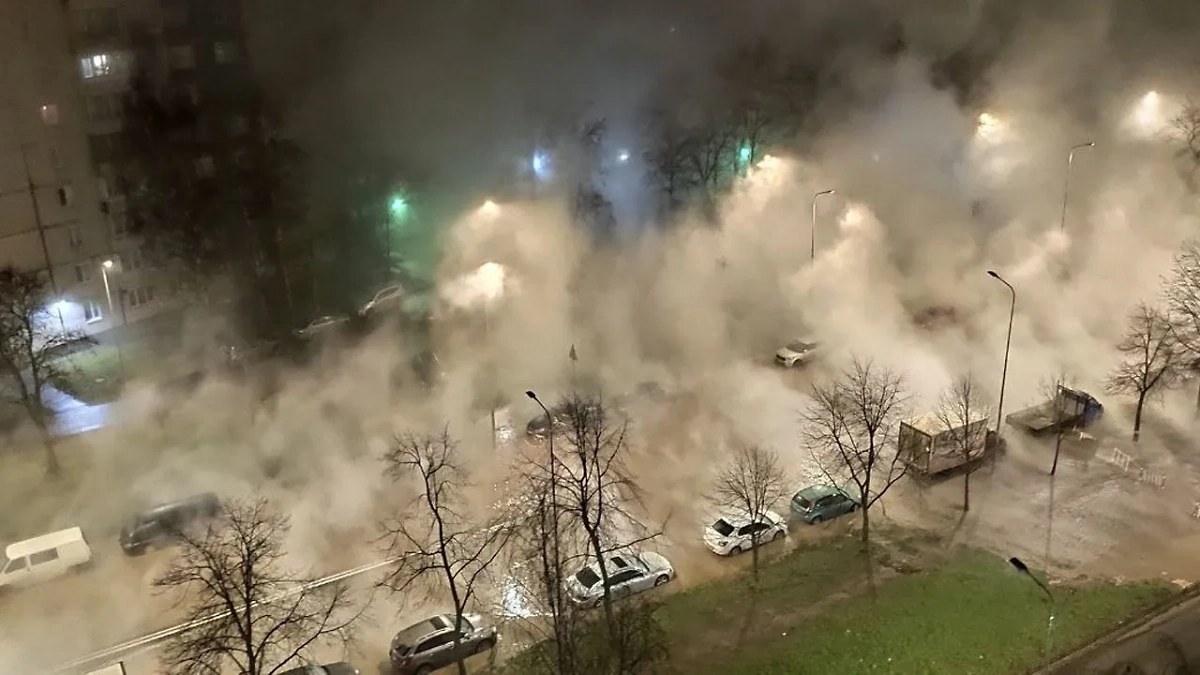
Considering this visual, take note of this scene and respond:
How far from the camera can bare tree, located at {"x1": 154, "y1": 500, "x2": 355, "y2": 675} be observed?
24.7ft

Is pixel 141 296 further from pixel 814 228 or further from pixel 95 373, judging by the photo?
pixel 814 228

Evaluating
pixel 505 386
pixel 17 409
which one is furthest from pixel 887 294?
pixel 17 409

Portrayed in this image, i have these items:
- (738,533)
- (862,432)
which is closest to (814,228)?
(862,432)

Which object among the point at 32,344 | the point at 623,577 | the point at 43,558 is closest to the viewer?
the point at 623,577

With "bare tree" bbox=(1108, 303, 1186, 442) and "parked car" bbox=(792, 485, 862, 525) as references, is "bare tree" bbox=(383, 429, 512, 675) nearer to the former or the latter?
"parked car" bbox=(792, 485, 862, 525)

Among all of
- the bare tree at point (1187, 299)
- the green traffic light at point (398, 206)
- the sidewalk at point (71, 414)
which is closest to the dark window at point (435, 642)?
the sidewalk at point (71, 414)

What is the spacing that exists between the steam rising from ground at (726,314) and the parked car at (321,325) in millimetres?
272

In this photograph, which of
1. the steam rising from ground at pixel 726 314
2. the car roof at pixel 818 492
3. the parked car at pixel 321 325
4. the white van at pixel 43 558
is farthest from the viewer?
the parked car at pixel 321 325

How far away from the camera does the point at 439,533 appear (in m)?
8.60

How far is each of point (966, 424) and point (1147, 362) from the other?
9.31ft

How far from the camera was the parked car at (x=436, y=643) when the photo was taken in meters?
8.17

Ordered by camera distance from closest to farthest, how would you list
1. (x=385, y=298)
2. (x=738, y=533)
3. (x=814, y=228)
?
(x=738, y=533)
(x=385, y=298)
(x=814, y=228)

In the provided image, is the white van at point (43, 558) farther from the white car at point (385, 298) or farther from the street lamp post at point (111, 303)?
the white car at point (385, 298)

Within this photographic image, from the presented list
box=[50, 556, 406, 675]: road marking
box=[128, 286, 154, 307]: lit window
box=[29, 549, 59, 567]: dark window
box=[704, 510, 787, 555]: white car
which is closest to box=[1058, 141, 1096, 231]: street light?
box=[704, 510, 787, 555]: white car
